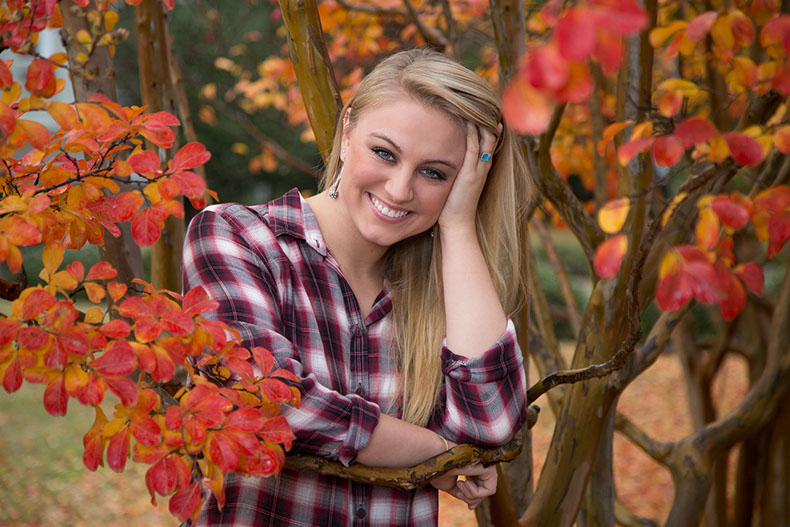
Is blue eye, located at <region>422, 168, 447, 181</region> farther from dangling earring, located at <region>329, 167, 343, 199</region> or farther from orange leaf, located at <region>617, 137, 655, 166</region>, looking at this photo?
orange leaf, located at <region>617, 137, 655, 166</region>

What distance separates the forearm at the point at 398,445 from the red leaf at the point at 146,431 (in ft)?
1.53

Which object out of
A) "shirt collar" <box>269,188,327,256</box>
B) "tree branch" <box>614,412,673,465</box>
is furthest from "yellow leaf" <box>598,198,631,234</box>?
"tree branch" <box>614,412,673,465</box>

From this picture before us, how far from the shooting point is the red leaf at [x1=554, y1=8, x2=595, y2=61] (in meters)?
0.68

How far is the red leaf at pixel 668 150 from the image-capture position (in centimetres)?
133

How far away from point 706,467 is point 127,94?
12142 mm

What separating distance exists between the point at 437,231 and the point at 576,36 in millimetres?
1296

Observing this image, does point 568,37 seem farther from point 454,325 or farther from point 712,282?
point 454,325

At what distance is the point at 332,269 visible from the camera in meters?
1.81

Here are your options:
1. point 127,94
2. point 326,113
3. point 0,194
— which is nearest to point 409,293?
point 326,113

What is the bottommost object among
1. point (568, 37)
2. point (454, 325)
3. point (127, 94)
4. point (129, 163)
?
point (454, 325)

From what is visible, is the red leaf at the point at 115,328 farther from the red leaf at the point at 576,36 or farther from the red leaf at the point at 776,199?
the red leaf at the point at 776,199

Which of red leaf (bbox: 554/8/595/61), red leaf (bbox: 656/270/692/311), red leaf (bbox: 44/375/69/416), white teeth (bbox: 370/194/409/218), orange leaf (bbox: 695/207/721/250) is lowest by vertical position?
red leaf (bbox: 44/375/69/416)

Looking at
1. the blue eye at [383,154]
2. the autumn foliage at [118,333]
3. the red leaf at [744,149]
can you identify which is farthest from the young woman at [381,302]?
the red leaf at [744,149]

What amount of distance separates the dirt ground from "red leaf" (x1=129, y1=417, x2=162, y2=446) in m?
4.45
